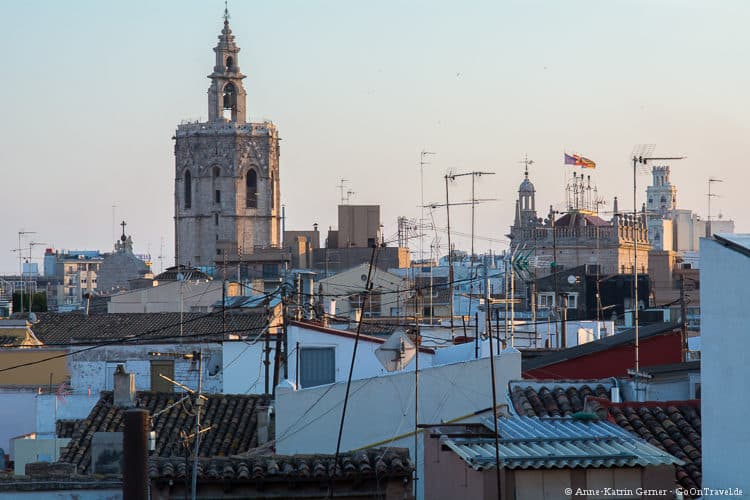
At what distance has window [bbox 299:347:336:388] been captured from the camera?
1931 centimetres

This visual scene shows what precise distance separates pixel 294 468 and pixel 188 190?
7387cm

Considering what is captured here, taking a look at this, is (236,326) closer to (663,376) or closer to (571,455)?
(663,376)

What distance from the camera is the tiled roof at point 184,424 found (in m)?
16.3

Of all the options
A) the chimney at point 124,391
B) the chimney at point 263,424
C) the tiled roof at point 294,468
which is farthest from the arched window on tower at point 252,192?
the tiled roof at point 294,468

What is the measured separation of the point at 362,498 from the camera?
32.6 feet

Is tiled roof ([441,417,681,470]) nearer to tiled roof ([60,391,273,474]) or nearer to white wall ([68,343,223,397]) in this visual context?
tiled roof ([60,391,273,474])

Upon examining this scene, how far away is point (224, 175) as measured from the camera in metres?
82.2

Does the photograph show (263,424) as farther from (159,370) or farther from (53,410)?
(159,370)

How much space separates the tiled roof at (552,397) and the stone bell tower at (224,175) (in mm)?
68079

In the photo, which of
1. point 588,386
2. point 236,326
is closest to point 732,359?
point 588,386

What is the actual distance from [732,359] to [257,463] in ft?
9.91

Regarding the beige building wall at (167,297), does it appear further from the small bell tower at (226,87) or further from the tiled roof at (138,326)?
the small bell tower at (226,87)

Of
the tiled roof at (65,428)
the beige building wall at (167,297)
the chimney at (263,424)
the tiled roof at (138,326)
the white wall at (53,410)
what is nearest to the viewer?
the chimney at (263,424)

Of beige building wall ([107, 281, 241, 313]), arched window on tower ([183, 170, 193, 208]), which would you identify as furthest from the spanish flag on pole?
arched window on tower ([183, 170, 193, 208])
